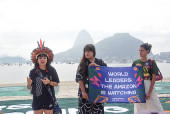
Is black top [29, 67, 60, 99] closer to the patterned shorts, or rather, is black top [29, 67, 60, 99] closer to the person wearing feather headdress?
the person wearing feather headdress

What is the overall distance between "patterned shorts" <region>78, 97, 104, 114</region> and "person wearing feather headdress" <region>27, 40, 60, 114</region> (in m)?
0.51


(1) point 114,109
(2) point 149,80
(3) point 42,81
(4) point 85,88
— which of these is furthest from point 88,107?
(1) point 114,109

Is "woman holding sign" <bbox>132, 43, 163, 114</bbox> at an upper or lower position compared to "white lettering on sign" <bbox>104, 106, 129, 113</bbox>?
upper

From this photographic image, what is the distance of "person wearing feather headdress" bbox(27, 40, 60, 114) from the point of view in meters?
3.16

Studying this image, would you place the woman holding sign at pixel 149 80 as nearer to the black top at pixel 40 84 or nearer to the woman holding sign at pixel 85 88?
the woman holding sign at pixel 85 88

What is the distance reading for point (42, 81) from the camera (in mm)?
3232

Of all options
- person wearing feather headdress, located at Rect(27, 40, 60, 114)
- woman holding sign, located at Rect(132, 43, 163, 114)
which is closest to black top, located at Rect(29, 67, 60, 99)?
person wearing feather headdress, located at Rect(27, 40, 60, 114)

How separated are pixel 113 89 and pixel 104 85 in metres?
0.21

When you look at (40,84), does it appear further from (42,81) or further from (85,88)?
(85,88)

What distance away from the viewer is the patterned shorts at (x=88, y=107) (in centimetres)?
321

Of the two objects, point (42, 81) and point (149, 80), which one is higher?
point (42, 81)

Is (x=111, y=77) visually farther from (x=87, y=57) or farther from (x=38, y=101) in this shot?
(x=38, y=101)

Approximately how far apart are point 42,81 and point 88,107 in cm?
97

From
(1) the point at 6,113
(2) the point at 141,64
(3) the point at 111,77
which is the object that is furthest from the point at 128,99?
(1) the point at 6,113
